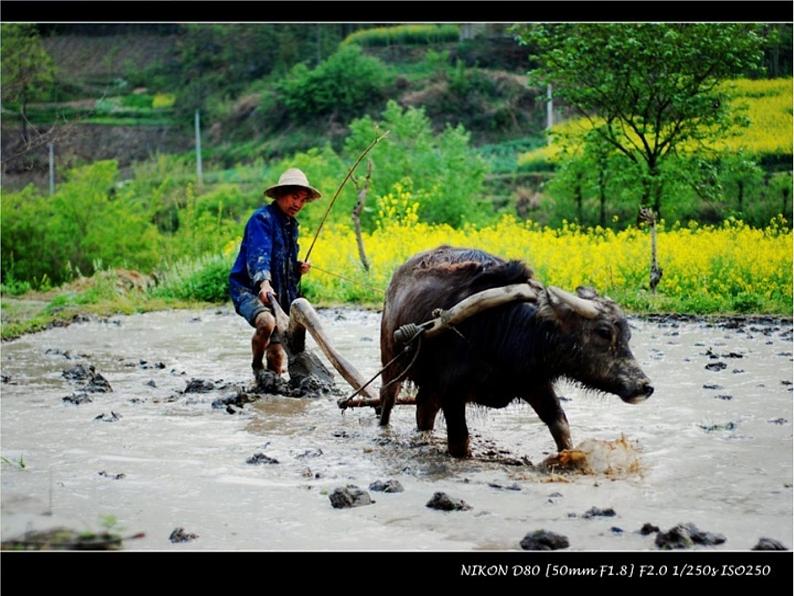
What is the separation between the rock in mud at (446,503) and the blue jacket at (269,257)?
3057mm

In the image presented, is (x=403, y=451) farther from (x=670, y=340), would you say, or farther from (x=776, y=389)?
(x=670, y=340)

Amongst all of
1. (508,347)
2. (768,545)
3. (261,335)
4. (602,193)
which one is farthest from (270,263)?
(602,193)

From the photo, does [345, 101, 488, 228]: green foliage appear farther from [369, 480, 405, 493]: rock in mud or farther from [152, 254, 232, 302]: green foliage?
[369, 480, 405, 493]: rock in mud

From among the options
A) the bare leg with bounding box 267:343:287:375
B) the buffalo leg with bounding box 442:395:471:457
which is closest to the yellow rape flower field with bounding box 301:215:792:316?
the bare leg with bounding box 267:343:287:375

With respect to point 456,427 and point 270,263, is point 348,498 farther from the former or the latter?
point 270,263

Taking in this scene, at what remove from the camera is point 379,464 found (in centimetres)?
586

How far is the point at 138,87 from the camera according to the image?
67.8 feet

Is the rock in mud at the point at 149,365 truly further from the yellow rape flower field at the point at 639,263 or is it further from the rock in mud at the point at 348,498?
the rock in mud at the point at 348,498

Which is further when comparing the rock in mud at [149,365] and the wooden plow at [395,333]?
the rock in mud at [149,365]

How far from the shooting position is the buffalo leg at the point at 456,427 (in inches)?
229

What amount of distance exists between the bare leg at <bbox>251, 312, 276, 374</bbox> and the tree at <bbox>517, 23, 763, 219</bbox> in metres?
6.37

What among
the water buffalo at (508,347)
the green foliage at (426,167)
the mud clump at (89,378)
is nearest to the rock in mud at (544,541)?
the water buffalo at (508,347)
